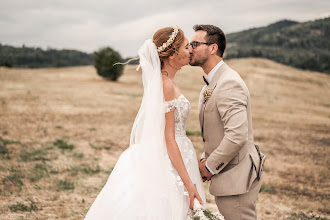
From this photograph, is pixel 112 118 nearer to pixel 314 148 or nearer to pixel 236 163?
pixel 314 148

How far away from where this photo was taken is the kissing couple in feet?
9.59

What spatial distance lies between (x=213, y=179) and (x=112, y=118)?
14970 mm

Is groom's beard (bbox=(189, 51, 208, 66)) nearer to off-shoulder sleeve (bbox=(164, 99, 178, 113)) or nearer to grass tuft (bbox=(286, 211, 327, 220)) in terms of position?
off-shoulder sleeve (bbox=(164, 99, 178, 113))

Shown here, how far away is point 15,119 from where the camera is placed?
15125mm

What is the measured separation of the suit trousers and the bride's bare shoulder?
4.20ft

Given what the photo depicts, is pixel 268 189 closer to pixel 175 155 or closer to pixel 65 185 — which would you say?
pixel 65 185

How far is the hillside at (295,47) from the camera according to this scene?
63.1 meters

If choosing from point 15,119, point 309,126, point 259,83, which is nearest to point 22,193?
point 15,119

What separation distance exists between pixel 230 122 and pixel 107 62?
138 feet

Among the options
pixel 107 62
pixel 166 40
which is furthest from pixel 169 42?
pixel 107 62

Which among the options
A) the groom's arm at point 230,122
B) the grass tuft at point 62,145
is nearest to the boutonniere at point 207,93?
the groom's arm at point 230,122

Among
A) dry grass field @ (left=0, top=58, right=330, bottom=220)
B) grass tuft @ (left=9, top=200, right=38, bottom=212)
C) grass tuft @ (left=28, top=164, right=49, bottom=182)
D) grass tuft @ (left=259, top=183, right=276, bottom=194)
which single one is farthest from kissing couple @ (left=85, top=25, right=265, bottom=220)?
grass tuft @ (left=28, top=164, right=49, bottom=182)

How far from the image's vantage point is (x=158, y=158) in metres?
3.15

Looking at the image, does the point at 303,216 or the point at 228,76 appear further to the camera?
the point at 303,216
